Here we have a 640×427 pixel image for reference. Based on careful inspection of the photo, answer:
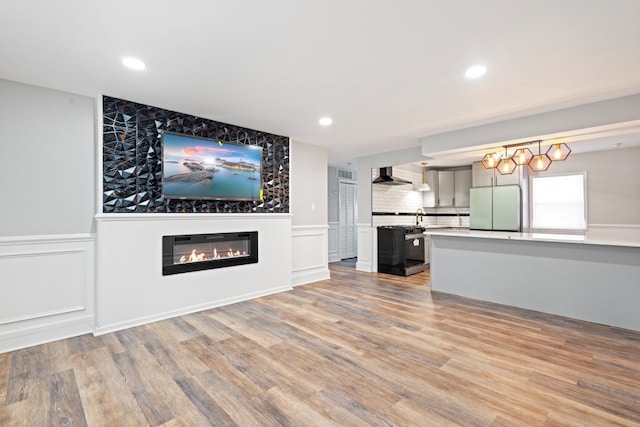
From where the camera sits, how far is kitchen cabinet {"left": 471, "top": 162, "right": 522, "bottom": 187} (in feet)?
19.8

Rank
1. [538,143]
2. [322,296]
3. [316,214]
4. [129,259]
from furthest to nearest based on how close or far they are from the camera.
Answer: [316,214], [322,296], [538,143], [129,259]

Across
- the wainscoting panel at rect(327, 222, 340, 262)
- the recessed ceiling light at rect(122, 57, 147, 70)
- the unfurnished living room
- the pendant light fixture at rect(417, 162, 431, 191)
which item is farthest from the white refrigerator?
the recessed ceiling light at rect(122, 57, 147, 70)

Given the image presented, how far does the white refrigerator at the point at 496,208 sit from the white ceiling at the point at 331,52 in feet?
9.43

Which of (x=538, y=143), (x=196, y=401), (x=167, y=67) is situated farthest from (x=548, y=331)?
(x=167, y=67)

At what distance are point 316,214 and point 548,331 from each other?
11.9 ft

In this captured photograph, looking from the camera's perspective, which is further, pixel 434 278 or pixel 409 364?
pixel 434 278

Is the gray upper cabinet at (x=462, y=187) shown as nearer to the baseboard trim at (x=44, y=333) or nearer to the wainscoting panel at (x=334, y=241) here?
the wainscoting panel at (x=334, y=241)

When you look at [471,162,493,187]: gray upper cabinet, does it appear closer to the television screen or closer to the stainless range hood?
the stainless range hood

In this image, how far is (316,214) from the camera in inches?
215

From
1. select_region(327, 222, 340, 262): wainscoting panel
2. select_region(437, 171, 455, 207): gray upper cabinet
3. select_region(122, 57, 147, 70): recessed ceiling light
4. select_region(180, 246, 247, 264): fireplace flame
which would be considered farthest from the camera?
select_region(327, 222, 340, 262): wainscoting panel

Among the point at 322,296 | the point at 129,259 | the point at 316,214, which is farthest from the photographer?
the point at 316,214

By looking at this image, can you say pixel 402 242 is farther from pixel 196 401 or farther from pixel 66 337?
pixel 66 337

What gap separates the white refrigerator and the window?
28.4 inches

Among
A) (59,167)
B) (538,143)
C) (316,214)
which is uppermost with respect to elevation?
(538,143)
